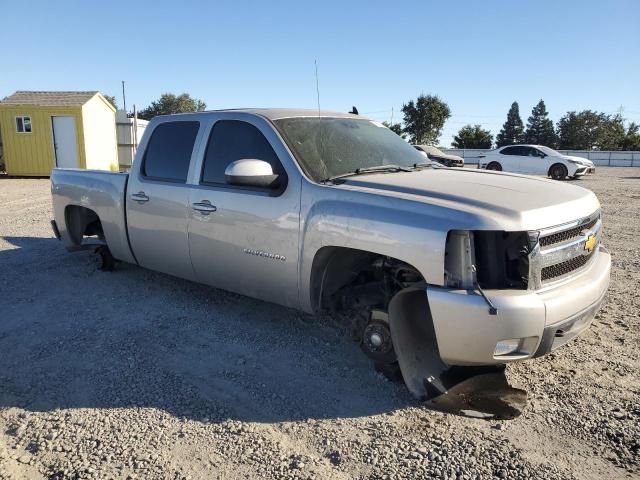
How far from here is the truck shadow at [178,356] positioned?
10.6ft

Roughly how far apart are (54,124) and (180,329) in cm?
2058

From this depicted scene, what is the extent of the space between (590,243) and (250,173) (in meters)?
2.40

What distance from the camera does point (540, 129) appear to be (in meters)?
86.1

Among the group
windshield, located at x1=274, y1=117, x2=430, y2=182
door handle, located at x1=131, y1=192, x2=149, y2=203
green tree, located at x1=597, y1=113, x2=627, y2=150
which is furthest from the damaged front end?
green tree, located at x1=597, y1=113, x2=627, y2=150

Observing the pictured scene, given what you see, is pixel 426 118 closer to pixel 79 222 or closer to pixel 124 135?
pixel 124 135

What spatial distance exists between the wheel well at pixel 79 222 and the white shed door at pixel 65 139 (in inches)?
675

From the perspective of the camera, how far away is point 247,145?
420 centimetres

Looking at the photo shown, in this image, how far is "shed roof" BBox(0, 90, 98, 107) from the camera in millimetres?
21500

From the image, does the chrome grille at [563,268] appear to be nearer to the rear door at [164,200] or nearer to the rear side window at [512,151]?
the rear door at [164,200]

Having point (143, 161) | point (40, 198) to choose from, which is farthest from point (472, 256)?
point (40, 198)

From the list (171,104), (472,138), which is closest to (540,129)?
(472,138)

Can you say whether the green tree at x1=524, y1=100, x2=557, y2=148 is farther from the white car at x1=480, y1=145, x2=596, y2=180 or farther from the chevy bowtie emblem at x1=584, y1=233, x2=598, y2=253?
the chevy bowtie emblem at x1=584, y1=233, x2=598, y2=253

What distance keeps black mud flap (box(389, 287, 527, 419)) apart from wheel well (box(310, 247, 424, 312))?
0.20 m

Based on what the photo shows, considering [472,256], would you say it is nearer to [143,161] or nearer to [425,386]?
[425,386]
